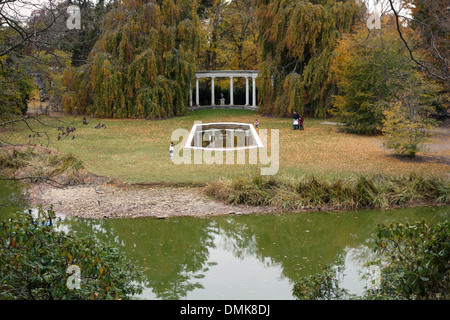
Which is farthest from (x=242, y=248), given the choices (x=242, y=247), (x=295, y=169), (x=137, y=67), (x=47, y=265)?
(x=137, y=67)

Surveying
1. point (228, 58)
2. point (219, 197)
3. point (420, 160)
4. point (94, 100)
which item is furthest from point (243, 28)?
point (219, 197)

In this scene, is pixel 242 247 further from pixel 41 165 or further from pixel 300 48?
Result: pixel 300 48

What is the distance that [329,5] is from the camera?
28.2 metres

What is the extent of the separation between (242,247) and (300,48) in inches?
781

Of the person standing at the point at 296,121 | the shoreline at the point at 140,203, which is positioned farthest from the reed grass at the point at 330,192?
the person standing at the point at 296,121

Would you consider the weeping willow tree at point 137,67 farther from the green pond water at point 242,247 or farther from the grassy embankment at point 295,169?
the green pond water at point 242,247

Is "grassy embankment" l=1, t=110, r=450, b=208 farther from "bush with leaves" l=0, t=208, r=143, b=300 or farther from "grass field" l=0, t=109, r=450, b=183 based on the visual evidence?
"bush with leaves" l=0, t=208, r=143, b=300

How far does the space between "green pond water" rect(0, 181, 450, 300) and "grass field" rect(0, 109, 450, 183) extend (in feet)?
8.67

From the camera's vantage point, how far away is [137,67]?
27.5 m

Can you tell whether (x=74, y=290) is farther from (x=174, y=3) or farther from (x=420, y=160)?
(x=174, y=3)

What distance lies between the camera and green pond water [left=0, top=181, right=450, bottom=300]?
7.89 m

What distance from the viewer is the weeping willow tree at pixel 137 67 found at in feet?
90.6

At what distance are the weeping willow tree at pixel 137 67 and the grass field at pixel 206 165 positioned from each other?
2.04 metres
